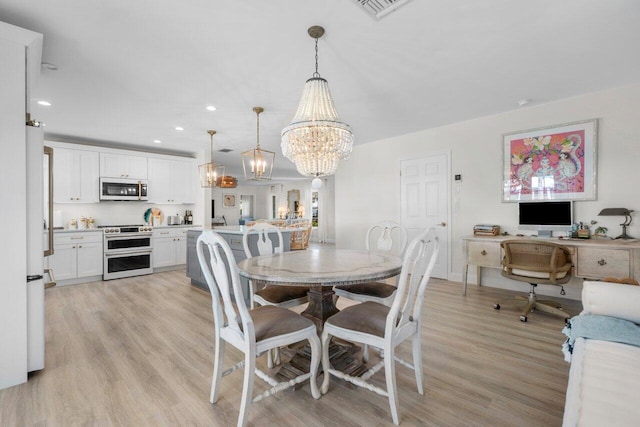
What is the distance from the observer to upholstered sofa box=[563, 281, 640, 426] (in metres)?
0.81

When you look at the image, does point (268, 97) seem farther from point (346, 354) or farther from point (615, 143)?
point (615, 143)

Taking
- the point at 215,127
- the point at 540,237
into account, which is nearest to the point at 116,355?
the point at 215,127

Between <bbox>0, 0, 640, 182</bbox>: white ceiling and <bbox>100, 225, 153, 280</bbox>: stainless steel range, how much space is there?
6.29 feet

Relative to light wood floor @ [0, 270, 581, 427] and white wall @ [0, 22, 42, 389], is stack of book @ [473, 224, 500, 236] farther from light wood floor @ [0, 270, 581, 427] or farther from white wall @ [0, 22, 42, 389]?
white wall @ [0, 22, 42, 389]

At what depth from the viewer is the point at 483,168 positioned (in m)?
4.34

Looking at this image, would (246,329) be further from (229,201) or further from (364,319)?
(229,201)

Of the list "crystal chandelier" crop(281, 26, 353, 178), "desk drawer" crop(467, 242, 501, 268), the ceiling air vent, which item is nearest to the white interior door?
"desk drawer" crop(467, 242, 501, 268)

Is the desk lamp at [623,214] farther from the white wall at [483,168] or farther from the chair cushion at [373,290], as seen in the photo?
the chair cushion at [373,290]

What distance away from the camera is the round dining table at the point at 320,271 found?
1.67 m

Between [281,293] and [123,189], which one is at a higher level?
[123,189]

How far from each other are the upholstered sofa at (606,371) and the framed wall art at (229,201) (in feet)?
41.1

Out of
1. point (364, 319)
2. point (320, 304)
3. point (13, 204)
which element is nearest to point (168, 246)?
point (13, 204)

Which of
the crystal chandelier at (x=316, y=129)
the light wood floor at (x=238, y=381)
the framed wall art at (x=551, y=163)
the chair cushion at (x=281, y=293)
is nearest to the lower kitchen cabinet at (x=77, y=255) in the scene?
the light wood floor at (x=238, y=381)

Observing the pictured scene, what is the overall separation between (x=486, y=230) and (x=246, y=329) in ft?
12.0
